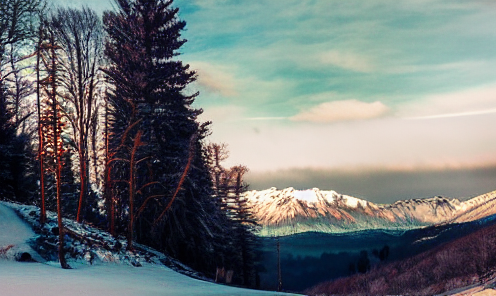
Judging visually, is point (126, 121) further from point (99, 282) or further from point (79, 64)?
point (99, 282)

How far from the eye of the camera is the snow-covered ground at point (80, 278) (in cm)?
1526

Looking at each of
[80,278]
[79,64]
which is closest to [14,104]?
[79,64]

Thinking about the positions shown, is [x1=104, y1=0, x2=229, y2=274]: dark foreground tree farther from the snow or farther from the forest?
the snow

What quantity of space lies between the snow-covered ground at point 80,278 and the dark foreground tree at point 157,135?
21.3ft

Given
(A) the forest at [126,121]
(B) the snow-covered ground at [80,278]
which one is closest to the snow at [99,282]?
(B) the snow-covered ground at [80,278]

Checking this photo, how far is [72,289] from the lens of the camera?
15.4 meters

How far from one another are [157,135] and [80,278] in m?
14.1

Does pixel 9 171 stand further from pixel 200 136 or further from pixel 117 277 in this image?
pixel 117 277

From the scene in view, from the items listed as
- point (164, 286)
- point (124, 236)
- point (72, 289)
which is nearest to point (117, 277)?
point (164, 286)

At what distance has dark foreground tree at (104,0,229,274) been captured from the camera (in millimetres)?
30406

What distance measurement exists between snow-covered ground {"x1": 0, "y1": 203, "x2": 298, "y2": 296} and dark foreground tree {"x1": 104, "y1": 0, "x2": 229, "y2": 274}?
6.50 m

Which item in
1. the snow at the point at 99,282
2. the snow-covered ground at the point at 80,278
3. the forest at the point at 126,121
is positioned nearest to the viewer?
the snow at the point at 99,282

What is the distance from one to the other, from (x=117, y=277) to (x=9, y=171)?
57.4 ft

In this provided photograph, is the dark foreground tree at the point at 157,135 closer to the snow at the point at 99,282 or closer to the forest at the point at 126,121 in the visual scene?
the forest at the point at 126,121
